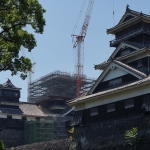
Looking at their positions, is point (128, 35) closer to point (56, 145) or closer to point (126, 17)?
point (126, 17)

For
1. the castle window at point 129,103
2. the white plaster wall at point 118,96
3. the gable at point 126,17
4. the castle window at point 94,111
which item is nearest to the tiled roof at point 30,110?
the white plaster wall at point 118,96

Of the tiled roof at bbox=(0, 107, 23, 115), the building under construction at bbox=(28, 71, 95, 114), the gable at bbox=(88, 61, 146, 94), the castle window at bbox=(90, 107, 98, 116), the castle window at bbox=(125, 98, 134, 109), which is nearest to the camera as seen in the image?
the castle window at bbox=(125, 98, 134, 109)

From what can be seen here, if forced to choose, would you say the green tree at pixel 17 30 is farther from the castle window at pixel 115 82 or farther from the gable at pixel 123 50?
the gable at pixel 123 50

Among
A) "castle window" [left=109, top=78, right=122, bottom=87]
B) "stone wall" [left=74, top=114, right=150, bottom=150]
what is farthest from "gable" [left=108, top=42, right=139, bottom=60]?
"stone wall" [left=74, top=114, right=150, bottom=150]

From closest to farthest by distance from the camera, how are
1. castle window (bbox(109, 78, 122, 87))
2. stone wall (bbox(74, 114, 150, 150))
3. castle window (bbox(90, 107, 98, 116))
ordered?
stone wall (bbox(74, 114, 150, 150)) → castle window (bbox(109, 78, 122, 87)) → castle window (bbox(90, 107, 98, 116))

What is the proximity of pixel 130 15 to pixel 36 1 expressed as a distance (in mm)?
20631

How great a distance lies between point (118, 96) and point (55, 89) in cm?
4803

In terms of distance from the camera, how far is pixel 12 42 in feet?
66.9

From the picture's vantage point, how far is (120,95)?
112 ft

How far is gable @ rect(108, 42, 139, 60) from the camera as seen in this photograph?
37.7m

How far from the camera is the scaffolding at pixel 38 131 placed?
6588cm

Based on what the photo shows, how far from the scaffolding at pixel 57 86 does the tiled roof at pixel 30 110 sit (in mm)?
6072

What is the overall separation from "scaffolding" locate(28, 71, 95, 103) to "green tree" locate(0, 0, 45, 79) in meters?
57.6

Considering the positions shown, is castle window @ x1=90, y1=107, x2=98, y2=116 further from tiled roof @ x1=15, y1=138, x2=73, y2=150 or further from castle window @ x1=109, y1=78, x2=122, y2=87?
tiled roof @ x1=15, y1=138, x2=73, y2=150
